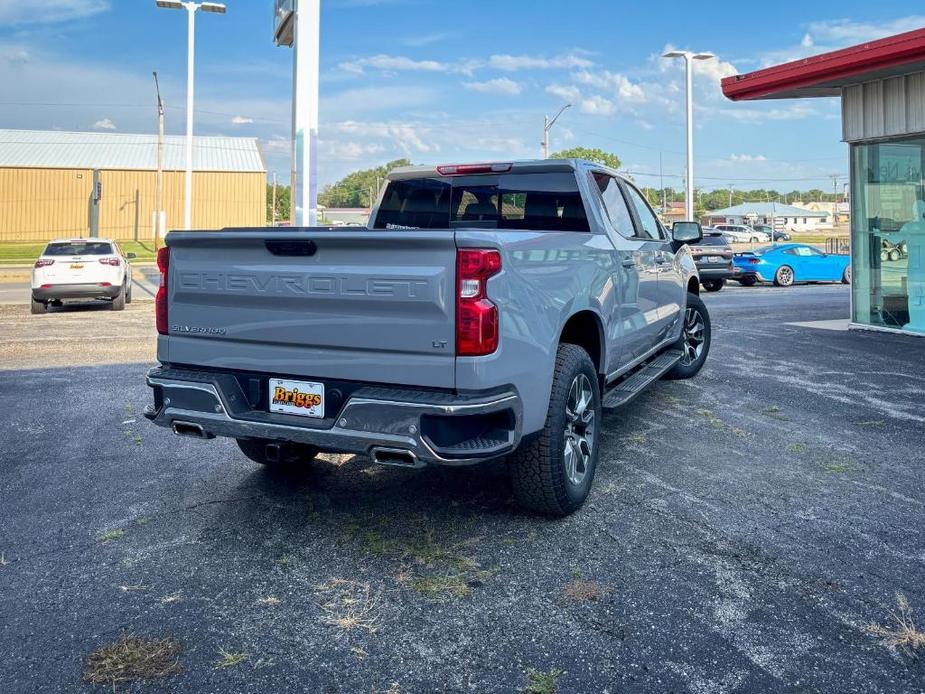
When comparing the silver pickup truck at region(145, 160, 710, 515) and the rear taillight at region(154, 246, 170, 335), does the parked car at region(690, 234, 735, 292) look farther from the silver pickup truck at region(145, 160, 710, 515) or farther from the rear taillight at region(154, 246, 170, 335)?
the rear taillight at region(154, 246, 170, 335)

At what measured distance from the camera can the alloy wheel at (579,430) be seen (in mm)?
4316

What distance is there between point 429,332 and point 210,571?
146 centimetres

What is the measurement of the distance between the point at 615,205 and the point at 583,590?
3.18 m

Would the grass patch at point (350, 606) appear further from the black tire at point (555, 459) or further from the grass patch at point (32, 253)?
the grass patch at point (32, 253)

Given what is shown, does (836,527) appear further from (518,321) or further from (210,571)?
(210,571)

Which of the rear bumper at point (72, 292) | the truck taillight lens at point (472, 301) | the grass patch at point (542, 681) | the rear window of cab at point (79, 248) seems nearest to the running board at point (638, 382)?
the truck taillight lens at point (472, 301)

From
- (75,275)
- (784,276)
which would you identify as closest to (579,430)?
(75,275)

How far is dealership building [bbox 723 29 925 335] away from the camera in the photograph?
10953 millimetres

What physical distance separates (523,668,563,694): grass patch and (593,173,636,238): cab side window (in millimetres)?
3401

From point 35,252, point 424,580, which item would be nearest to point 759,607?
point 424,580

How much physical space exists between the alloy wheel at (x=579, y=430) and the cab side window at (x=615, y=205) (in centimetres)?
153

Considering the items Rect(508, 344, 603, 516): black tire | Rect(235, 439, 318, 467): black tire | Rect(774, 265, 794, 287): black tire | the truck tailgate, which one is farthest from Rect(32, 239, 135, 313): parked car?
Rect(774, 265, 794, 287): black tire

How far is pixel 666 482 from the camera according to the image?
4902mm

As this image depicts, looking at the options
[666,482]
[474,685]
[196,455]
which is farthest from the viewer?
[196,455]
